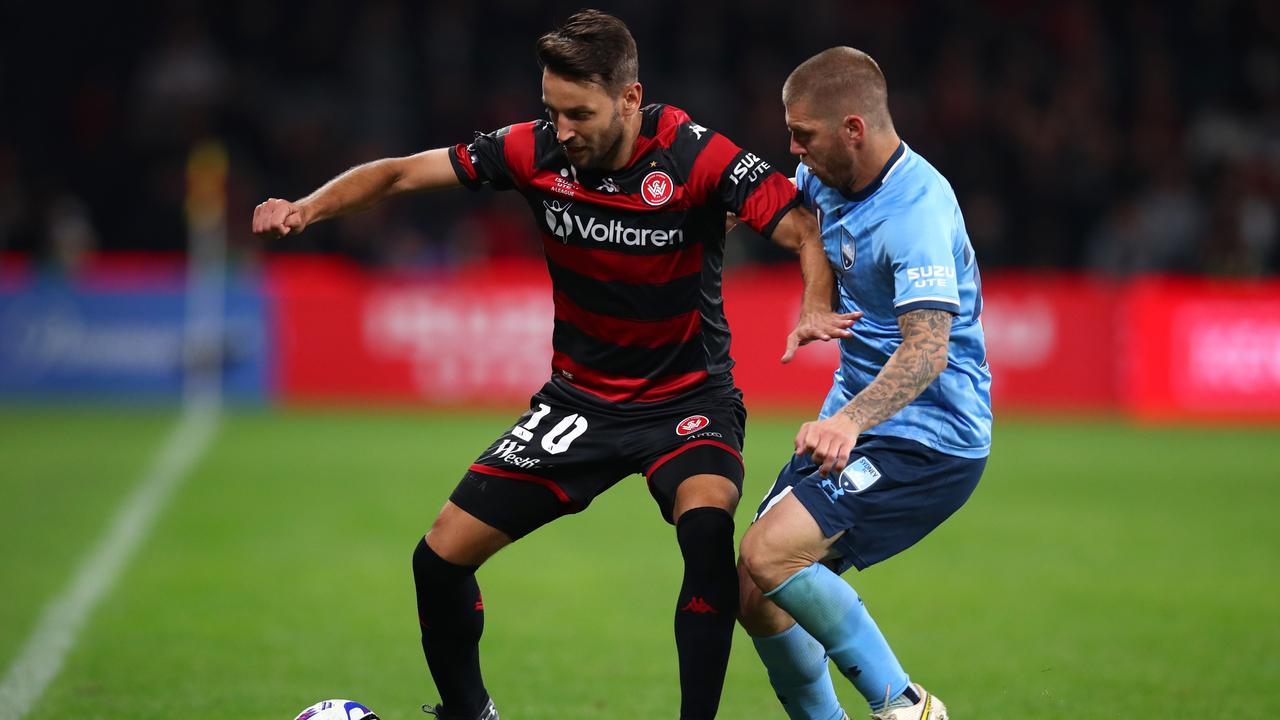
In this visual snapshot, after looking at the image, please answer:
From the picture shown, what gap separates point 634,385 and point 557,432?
29cm

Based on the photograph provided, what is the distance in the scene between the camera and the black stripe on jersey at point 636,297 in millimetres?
5004

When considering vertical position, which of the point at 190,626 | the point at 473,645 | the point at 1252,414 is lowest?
the point at 1252,414

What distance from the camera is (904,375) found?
4438 millimetres

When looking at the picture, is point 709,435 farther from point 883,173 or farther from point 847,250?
point 883,173

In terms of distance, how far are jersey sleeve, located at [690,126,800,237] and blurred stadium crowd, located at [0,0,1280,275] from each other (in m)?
13.4

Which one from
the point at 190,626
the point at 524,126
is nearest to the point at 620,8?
the point at 190,626

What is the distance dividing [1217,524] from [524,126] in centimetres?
709

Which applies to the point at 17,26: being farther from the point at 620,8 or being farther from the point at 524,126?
the point at 524,126

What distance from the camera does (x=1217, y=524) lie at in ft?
34.3

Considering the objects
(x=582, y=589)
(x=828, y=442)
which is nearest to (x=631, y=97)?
(x=828, y=442)

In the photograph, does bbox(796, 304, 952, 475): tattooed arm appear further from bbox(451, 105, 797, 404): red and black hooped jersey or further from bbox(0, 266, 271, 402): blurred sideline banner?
bbox(0, 266, 271, 402): blurred sideline banner

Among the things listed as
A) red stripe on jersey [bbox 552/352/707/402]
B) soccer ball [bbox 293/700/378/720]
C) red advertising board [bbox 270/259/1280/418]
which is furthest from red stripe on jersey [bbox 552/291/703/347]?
red advertising board [bbox 270/259/1280/418]

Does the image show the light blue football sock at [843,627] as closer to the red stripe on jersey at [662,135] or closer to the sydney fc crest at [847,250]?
the sydney fc crest at [847,250]

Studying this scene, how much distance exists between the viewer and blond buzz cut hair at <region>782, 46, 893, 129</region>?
4.60 meters
